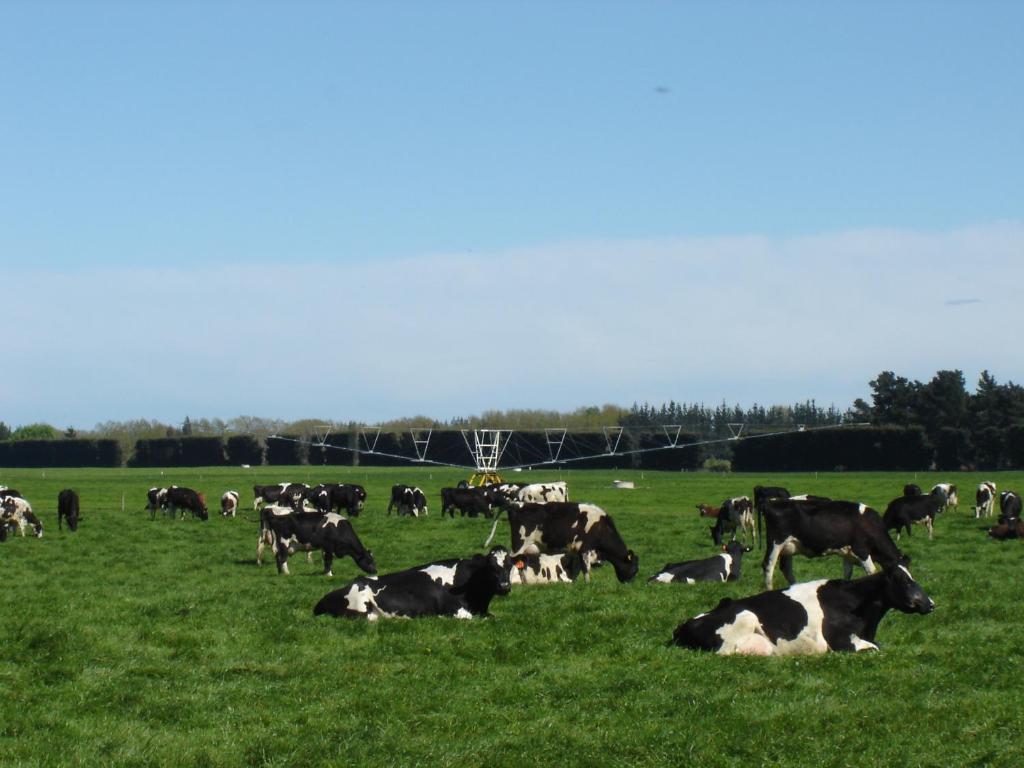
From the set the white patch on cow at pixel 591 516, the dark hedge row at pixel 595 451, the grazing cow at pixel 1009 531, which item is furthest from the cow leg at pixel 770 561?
the dark hedge row at pixel 595 451

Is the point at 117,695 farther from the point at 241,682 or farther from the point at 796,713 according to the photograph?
the point at 796,713

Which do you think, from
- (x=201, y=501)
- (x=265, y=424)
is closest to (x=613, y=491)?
(x=201, y=501)

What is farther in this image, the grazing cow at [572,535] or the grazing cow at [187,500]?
the grazing cow at [187,500]

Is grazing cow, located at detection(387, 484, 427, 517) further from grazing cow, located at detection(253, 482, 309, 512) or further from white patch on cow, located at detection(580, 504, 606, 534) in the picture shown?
white patch on cow, located at detection(580, 504, 606, 534)

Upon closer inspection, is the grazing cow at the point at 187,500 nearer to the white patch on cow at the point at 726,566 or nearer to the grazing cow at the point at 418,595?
the white patch on cow at the point at 726,566

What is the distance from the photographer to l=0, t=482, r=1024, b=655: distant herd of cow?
1438 centimetres

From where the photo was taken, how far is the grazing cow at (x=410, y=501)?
1940 inches

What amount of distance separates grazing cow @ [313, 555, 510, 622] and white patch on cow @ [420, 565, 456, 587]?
58mm

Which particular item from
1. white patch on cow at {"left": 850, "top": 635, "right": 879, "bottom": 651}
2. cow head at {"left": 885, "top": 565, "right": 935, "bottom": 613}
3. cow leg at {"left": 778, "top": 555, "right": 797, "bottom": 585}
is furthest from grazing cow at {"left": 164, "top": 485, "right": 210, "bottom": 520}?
white patch on cow at {"left": 850, "top": 635, "right": 879, "bottom": 651}

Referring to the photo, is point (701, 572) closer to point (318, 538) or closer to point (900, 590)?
point (318, 538)

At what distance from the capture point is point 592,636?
15438 mm

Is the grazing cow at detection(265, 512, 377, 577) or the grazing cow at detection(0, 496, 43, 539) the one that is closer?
the grazing cow at detection(265, 512, 377, 577)

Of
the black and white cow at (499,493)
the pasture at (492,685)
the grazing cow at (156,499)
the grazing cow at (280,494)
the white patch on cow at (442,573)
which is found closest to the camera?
the pasture at (492,685)

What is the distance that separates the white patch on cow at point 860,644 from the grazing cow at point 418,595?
5321mm
